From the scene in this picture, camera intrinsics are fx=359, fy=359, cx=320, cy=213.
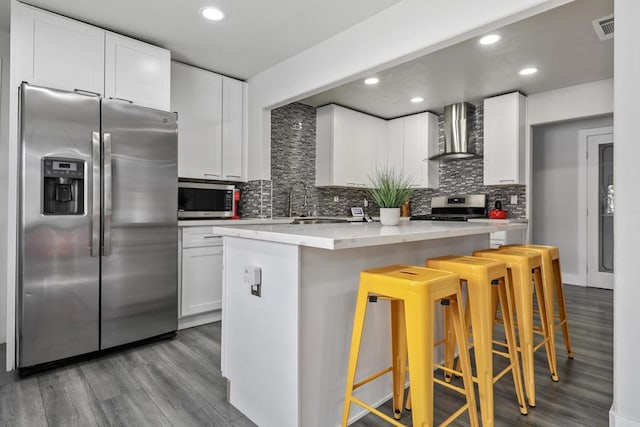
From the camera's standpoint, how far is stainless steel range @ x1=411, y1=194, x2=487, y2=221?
4.82 metres

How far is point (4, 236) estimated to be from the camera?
112 inches

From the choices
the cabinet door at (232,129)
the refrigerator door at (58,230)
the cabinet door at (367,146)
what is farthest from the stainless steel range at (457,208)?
the refrigerator door at (58,230)

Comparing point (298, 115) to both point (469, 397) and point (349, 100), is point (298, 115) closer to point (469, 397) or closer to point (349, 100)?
point (349, 100)

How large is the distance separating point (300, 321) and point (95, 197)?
1832mm

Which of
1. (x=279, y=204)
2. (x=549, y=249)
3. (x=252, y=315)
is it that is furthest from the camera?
(x=279, y=204)

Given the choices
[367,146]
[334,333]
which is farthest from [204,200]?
[367,146]

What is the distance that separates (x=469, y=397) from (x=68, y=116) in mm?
2821

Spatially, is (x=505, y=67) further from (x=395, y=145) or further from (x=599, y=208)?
(x=599, y=208)

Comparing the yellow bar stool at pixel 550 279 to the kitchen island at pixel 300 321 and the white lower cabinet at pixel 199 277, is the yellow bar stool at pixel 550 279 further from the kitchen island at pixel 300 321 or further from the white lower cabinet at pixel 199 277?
the white lower cabinet at pixel 199 277

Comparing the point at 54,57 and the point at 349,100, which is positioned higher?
the point at 349,100
